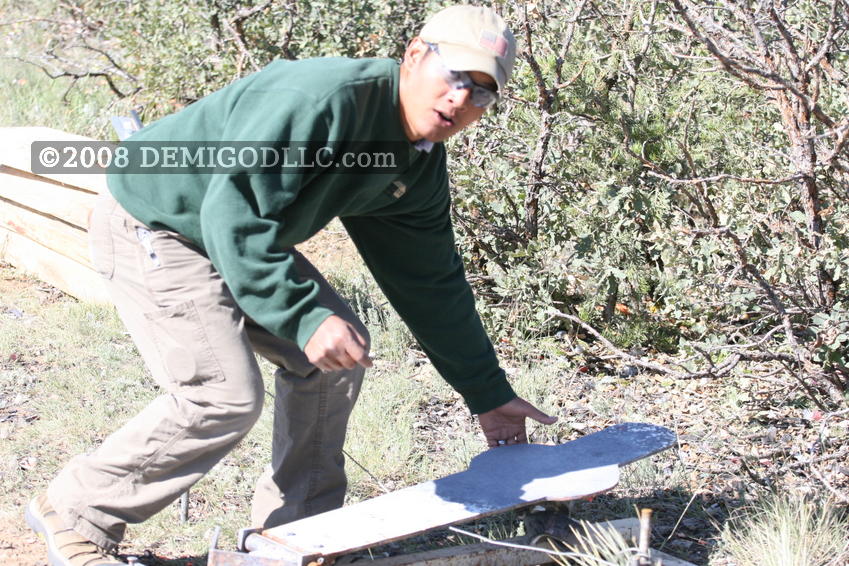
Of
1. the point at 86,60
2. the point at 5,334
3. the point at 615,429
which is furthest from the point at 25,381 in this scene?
the point at 86,60

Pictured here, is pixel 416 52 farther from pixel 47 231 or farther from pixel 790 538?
pixel 47 231

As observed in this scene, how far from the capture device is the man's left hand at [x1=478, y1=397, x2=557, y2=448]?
3.26 m

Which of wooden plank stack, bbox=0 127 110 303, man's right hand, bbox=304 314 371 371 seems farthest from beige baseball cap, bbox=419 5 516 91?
wooden plank stack, bbox=0 127 110 303

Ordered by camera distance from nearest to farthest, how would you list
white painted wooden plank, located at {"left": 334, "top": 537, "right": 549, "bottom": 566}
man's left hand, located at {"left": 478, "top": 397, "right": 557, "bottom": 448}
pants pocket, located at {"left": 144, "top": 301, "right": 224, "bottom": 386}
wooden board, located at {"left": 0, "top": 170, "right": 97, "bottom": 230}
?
1. pants pocket, located at {"left": 144, "top": 301, "right": 224, "bottom": 386}
2. white painted wooden plank, located at {"left": 334, "top": 537, "right": 549, "bottom": 566}
3. man's left hand, located at {"left": 478, "top": 397, "right": 557, "bottom": 448}
4. wooden board, located at {"left": 0, "top": 170, "right": 97, "bottom": 230}

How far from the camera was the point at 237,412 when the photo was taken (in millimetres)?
2734

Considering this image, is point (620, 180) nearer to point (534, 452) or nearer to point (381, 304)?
point (381, 304)

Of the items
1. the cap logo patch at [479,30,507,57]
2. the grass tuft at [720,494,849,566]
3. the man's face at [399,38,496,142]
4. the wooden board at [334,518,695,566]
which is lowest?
the grass tuft at [720,494,849,566]

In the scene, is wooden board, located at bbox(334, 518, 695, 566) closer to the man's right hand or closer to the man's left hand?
the man's left hand

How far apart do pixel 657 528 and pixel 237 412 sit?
1.64 meters

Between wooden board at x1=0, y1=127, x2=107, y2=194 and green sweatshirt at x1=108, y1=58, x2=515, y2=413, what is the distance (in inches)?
109

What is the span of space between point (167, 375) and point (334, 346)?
0.63 m

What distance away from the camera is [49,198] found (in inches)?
223

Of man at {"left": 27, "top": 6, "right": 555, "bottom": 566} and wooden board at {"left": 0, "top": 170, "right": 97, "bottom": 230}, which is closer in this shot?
man at {"left": 27, "top": 6, "right": 555, "bottom": 566}

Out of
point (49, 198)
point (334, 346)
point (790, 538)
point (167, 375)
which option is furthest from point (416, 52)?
point (49, 198)
